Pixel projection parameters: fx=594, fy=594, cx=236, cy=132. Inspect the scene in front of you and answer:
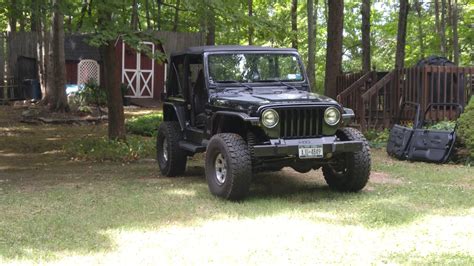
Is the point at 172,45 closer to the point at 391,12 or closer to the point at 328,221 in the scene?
the point at 391,12

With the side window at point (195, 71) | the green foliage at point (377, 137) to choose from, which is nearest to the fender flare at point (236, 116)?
the side window at point (195, 71)

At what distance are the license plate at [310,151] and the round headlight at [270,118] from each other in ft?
1.37

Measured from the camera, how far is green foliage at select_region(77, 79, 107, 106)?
22.4 meters

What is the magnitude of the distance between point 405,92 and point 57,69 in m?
11.0

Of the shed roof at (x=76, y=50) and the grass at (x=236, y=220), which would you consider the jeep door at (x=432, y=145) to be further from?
the shed roof at (x=76, y=50)

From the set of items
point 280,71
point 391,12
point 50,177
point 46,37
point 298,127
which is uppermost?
point 391,12

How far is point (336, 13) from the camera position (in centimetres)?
1425

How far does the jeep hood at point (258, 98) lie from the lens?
7.10 metres

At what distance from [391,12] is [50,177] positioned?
29745mm

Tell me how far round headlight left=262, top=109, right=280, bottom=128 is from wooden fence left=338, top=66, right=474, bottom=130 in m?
7.69

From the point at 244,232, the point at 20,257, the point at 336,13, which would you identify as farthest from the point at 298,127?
the point at 336,13

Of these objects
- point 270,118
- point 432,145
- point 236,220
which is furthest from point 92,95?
point 236,220

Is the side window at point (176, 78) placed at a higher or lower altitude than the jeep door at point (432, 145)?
Answer: higher

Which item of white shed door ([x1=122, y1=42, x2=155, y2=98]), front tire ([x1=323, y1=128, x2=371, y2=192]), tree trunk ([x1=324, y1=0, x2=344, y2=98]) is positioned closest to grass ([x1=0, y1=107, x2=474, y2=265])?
front tire ([x1=323, y1=128, x2=371, y2=192])
